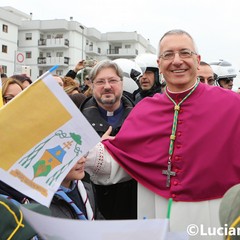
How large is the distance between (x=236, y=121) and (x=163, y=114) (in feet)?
1.68

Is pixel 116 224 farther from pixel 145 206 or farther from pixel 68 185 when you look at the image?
pixel 145 206

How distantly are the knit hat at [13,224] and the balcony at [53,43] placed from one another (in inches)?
2080

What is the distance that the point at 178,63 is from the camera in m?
2.63

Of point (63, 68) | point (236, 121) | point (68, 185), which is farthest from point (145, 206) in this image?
point (63, 68)

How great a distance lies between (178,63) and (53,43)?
5257cm

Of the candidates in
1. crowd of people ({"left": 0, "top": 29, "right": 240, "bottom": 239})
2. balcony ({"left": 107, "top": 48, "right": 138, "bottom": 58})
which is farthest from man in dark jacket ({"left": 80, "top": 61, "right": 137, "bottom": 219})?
balcony ({"left": 107, "top": 48, "right": 138, "bottom": 58})

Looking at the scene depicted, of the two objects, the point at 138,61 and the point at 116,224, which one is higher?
the point at 138,61

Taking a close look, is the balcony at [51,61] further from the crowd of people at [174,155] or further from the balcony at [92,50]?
the crowd of people at [174,155]

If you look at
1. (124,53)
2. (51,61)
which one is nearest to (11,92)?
(51,61)

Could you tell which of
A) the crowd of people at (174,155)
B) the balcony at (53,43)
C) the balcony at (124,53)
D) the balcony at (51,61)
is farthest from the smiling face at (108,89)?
the balcony at (124,53)

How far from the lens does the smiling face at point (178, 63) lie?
105 inches

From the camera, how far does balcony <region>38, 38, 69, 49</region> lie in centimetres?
5291

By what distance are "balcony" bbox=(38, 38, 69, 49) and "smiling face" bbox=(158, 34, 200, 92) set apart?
5151cm

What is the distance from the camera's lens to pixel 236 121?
265cm
